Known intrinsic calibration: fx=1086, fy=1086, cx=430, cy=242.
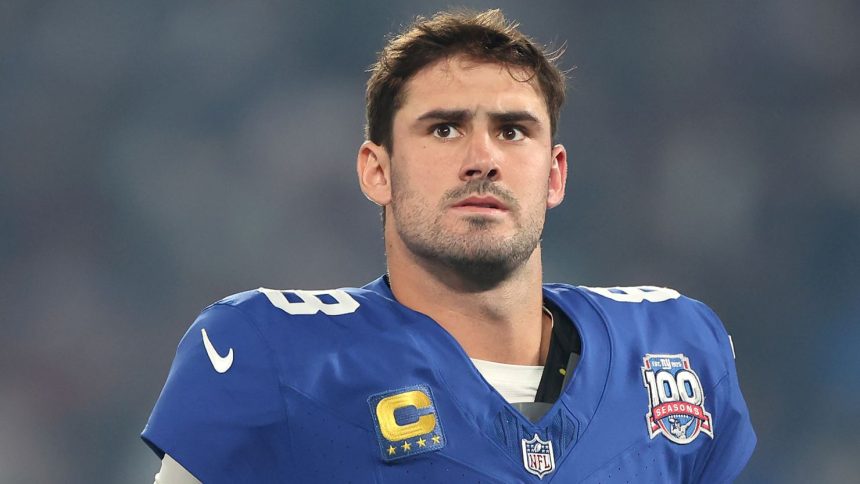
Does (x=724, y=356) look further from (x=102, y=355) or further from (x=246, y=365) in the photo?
(x=102, y=355)

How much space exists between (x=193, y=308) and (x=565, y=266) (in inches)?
58.8

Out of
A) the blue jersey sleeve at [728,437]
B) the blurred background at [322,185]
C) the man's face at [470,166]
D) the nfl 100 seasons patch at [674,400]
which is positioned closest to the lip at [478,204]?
the man's face at [470,166]

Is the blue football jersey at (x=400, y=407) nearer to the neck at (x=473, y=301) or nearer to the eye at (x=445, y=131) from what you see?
the neck at (x=473, y=301)

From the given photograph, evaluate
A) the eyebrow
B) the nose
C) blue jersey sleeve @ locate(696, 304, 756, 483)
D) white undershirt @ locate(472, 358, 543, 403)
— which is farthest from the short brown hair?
blue jersey sleeve @ locate(696, 304, 756, 483)

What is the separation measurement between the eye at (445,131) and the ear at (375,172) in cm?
Answer: 14

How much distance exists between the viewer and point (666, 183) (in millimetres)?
4512

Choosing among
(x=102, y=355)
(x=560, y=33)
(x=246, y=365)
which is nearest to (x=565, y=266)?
(x=560, y=33)

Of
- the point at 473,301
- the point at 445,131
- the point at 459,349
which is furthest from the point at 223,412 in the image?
the point at 445,131

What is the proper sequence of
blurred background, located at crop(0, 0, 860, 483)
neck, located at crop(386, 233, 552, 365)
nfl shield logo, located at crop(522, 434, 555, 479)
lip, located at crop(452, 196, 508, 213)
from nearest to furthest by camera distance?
nfl shield logo, located at crop(522, 434, 555, 479), lip, located at crop(452, 196, 508, 213), neck, located at crop(386, 233, 552, 365), blurred background, located at crop(0, 0, 860, 483)

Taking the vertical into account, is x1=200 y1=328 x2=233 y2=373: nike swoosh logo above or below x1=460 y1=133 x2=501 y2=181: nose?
below

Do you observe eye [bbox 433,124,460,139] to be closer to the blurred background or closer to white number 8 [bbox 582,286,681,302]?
white number 8 [bbox 582,286,681,302]

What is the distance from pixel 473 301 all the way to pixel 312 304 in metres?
0.32

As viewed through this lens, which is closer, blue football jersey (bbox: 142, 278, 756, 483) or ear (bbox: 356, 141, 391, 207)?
blue football jersey (bbox: 142, 278, 756, 483)

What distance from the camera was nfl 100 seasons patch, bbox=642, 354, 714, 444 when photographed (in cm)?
211
